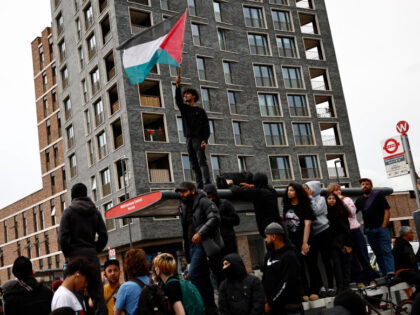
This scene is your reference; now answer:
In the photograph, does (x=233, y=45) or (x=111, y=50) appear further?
(x=233, y=45)

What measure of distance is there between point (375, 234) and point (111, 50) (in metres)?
34.1

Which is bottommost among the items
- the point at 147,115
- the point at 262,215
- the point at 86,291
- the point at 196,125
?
the point at 86,291

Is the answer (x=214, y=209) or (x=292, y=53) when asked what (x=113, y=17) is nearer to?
(x=292, y=53)

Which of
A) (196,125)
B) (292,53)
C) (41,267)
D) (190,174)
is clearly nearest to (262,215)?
(196,125)

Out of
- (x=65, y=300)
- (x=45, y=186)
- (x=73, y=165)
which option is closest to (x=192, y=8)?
(x=73, y=165)

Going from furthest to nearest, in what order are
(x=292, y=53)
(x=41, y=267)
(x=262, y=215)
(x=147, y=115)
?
1. (x=41, y=267)
2. (x=292, y=53)
3. (x=147, y=115)
4. (x=262, y=215)

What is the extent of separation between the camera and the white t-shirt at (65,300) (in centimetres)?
514

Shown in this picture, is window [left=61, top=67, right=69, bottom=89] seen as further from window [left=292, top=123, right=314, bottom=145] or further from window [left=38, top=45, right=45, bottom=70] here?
window [left=292, top=123, right=314, bottom=145]

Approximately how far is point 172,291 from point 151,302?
0.39 metres

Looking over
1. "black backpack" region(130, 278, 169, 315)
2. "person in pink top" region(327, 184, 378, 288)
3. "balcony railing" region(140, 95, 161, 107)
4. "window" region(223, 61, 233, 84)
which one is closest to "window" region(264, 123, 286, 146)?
"window" region(223, 61, 233, 84)

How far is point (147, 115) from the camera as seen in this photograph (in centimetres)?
3962

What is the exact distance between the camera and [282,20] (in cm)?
5003

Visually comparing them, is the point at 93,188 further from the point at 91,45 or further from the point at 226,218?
the point at 226,218

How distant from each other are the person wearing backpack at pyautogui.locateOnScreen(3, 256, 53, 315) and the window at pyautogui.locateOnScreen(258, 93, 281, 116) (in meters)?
40.4
